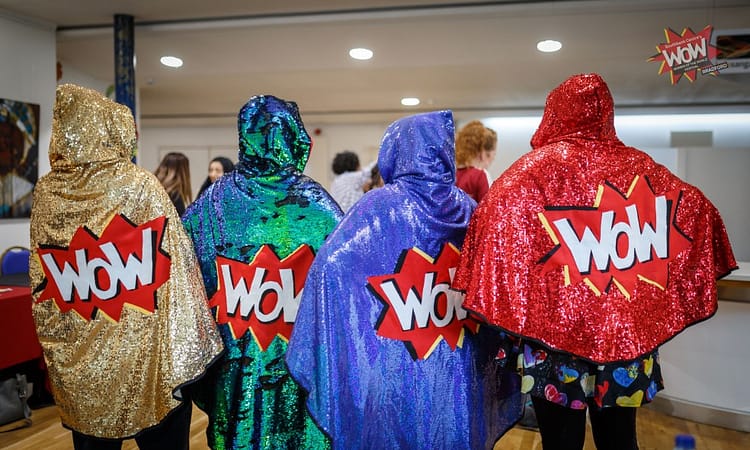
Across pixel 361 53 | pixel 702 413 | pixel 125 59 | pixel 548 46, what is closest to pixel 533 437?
pixel 702 413

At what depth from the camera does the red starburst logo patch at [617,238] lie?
59.7 inches

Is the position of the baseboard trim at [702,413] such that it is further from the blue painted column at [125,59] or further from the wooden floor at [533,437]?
the blue painted column at [125,59]

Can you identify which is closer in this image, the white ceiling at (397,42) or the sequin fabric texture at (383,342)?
the sequin fabric texture at (383,342)

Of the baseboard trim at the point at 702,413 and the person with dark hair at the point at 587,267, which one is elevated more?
the person with dark hair at the point at 587,267

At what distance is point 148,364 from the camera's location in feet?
5.38

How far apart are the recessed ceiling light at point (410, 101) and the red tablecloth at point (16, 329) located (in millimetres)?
4329

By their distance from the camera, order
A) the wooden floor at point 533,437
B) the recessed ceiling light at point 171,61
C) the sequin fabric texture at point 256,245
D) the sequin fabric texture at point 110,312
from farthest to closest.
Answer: the recessed ceiling light at point 171,61 < the wooden floor at point 533,437 < the sequin fabric texture at point 256,245 < the sequin fabric texture at point 110,312

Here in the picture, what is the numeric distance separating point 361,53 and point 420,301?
11.1 ft

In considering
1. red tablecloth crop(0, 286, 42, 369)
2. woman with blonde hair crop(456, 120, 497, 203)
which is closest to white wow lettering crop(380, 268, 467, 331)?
woman with blonde hair crop(456, 120, 497, 203)

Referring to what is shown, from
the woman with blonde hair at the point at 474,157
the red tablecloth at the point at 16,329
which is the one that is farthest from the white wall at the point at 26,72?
the woman with blonde hair at the point at 474,157

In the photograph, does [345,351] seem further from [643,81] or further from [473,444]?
[643,81]

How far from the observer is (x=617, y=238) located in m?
1.55

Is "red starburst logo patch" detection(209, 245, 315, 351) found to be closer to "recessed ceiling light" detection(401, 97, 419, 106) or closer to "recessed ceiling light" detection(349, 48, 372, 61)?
"recessed ceiling light" detection(349, 48, 372, 61)

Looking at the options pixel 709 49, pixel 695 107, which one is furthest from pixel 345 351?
pixel 695 107
